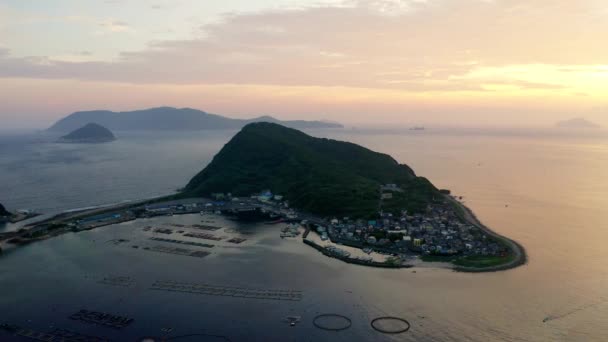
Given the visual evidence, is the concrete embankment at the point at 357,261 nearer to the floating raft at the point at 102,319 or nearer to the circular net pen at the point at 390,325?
the circular net pen at the point at 390,325

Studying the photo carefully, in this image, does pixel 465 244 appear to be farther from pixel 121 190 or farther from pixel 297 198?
pixel 121 190

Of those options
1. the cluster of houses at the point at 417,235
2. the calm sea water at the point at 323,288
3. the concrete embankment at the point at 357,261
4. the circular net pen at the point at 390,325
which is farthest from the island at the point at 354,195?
the circular net pen at the point at 390,325

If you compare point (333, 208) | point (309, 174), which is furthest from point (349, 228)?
point (309, 174)

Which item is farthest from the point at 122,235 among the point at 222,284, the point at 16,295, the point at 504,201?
the point at 504,201

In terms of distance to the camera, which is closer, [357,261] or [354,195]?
[357,261]

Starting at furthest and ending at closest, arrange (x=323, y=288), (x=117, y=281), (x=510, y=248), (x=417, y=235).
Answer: (x=417, y=235)
(x=510, y=248)
(x=117, y=281)
(x=323, y=288)

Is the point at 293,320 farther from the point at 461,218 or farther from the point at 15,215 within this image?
the point at 15,215

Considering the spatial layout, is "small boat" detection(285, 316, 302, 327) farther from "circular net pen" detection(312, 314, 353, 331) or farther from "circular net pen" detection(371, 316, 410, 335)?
"circular net pen" detection(371, 316, 410, 335)

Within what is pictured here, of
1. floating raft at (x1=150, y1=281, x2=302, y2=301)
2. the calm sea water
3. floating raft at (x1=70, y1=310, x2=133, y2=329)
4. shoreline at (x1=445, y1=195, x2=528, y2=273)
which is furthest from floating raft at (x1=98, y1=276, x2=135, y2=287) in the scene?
shoreline at (x1=445, y1=195, x2=528, y2=273)
